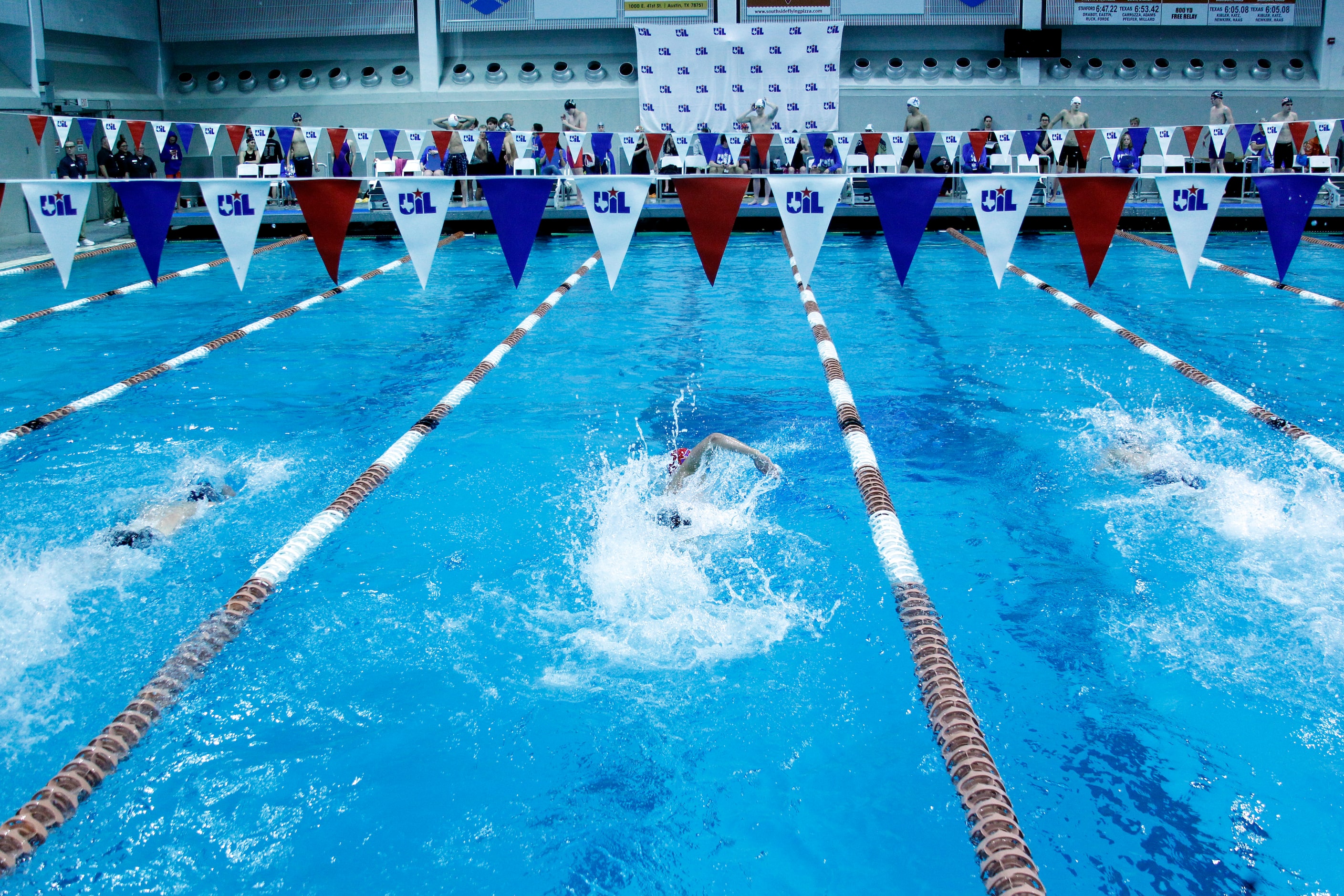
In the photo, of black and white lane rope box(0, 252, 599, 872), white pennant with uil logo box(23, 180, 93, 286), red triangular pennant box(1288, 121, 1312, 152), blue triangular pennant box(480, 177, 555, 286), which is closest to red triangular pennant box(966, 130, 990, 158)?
red triangular pennant box(1288, 121, 1312, 152)

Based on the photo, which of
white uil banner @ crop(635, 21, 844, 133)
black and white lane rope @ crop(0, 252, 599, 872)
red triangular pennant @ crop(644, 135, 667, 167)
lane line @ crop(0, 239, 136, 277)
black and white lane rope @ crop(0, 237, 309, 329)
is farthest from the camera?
white uil banner @ crop(635, 21, 844, 133)

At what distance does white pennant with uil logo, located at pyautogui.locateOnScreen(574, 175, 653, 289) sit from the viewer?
5758 mm

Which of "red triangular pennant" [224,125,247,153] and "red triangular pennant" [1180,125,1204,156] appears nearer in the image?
"red triangular pennant" [1180,125,1204,156]

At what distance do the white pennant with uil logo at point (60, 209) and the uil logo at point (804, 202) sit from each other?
3972 mm

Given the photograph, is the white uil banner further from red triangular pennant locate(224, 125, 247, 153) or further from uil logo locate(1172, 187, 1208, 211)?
uil logo locate(1172, 187, 1208, 211)

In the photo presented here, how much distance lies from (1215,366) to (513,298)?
5.97 metres

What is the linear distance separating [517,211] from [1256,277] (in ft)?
26.4

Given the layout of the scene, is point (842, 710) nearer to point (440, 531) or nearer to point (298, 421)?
point (440, 531)

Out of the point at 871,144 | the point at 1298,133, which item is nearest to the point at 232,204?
the point at 871,144

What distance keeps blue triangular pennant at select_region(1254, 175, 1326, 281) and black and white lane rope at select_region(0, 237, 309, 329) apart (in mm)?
8266

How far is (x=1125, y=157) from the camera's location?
43.0ft

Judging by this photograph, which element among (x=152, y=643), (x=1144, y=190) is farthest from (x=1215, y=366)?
(x=1144, y=190)

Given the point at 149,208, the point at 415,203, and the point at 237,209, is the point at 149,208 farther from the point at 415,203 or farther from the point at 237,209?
the point at 415,203

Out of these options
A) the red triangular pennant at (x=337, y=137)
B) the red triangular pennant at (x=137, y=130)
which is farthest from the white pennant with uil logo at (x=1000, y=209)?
the red triangular pennant at (x=337, y=137)
